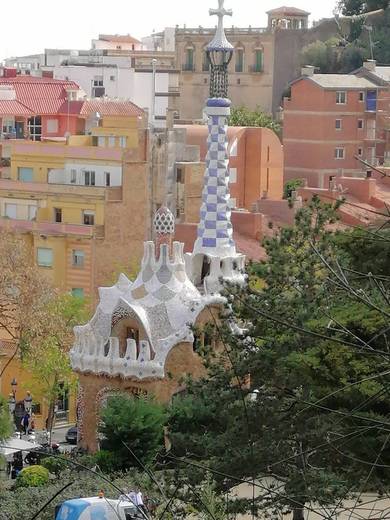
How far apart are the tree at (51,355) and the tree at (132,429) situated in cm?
923

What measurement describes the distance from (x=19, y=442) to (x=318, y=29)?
216ft

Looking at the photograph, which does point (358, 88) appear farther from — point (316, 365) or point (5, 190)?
point (316, 365)

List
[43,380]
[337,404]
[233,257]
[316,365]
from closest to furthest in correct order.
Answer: [337,404] < [316,365] < [233,257] < [43,380]

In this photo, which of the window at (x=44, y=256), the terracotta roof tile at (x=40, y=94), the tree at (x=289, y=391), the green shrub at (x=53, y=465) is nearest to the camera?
the tree at (x=289, y=391)

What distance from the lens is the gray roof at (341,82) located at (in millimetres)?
69875

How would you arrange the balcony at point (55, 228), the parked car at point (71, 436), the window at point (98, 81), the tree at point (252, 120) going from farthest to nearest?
the window at point (98, 81) → the tree at point (252, 120) → the balcony at point (55, 228) → the parked car at point (71, 436)

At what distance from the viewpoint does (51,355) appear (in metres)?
36.9

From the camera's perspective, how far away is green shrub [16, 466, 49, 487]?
83.3 feet

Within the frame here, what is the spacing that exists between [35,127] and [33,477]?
38826 mm

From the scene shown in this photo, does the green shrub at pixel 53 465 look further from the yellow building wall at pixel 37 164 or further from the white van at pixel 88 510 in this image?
the yellow building wall at pixel 37 164

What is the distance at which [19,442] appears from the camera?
3044 cm

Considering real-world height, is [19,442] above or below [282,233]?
below

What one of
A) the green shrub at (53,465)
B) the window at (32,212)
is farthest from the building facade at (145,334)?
the window at (32,212)

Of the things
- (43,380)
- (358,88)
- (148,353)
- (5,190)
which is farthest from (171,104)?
(148,353)
